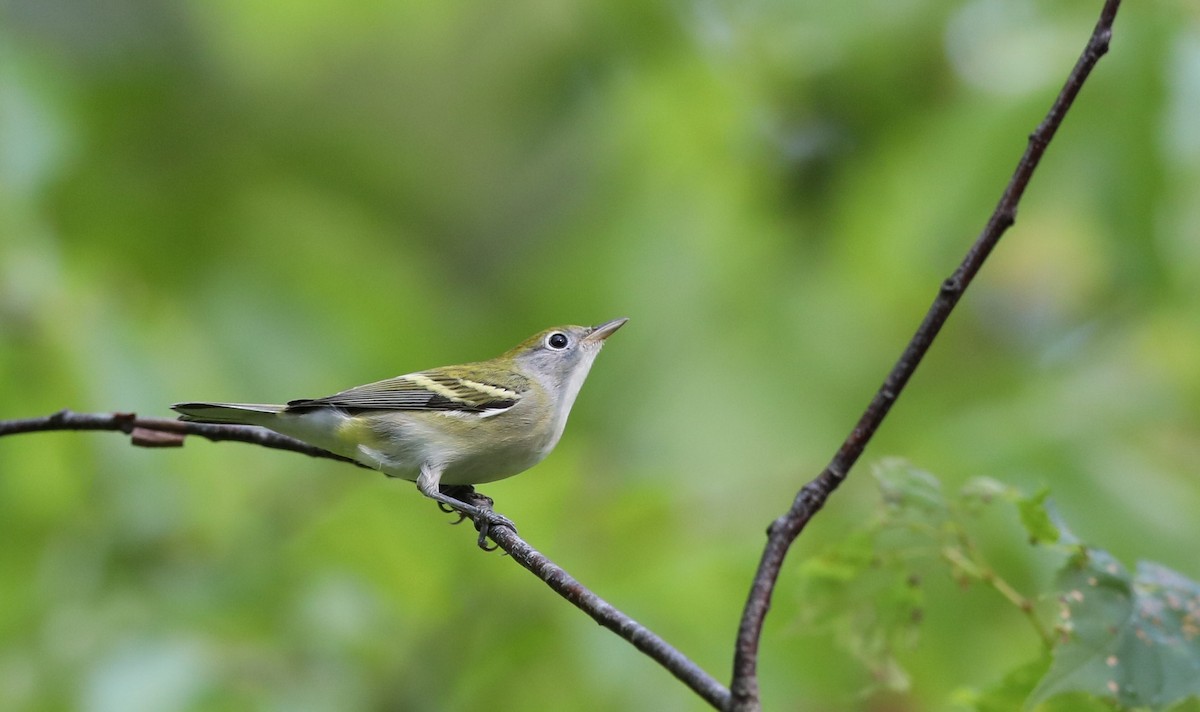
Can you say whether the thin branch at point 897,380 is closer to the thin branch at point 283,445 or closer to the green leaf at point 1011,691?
the thin branch at point 283,445

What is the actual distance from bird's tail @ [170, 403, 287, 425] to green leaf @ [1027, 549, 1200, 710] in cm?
→ 214

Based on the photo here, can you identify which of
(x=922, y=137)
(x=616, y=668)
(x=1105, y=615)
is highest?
(x=922, y=137)

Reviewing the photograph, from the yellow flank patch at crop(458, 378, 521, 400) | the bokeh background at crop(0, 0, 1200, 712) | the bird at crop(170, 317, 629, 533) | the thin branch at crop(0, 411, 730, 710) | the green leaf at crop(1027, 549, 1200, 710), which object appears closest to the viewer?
the thin branch at crop(0, 411, 730, 710)

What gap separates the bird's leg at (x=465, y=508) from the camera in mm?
2865

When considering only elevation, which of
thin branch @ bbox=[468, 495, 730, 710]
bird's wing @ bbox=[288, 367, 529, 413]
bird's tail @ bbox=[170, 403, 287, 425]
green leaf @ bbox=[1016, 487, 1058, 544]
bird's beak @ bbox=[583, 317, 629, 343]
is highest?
bird's beak @ bbox=[583, 317, 629, 343]

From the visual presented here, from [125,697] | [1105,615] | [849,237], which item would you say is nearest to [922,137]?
[849,237]

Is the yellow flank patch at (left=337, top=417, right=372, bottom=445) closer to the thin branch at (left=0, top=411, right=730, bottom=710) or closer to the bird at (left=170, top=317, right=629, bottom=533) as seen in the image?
the bird at (left=170, top=317, right=629, bottom=533)

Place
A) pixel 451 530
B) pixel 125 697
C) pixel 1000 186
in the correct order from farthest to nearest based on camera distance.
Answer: pixel 1000 186 < pixel 451 530 < pixel 125 697

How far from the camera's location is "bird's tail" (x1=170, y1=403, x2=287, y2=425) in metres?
2.88

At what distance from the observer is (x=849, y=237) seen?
23.4 ft

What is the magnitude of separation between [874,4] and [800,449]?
274cm

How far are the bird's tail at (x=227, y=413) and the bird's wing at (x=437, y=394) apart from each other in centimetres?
21

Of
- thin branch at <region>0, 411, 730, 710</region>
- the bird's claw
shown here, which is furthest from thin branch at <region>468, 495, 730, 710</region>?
the bird's claw

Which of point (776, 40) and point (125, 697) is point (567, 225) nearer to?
point (776, 40)
